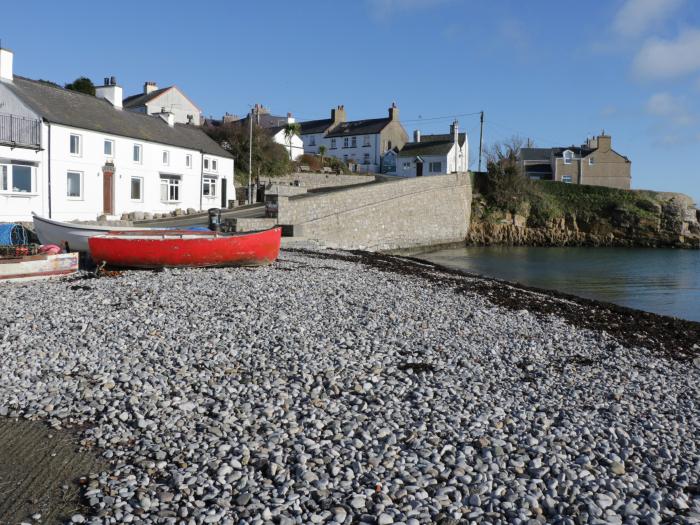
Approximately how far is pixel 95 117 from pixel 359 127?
1773 inches

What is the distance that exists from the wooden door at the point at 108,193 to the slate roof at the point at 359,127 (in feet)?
141

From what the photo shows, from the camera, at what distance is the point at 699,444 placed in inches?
231

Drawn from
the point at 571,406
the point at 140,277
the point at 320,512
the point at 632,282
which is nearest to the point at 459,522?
the point at 320,512

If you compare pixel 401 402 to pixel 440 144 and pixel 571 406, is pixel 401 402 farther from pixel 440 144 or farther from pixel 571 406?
pixel 440 144

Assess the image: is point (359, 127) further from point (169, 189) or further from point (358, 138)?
point (169, 189)

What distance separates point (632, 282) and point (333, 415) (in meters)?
24.2

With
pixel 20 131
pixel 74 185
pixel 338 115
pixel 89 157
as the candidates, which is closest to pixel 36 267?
pixel 20 131

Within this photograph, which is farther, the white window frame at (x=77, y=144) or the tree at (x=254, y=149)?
the tree at (x=254, y=149)

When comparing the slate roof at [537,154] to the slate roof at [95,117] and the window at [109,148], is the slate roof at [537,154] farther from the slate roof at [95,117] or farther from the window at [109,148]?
the window at [109,148]

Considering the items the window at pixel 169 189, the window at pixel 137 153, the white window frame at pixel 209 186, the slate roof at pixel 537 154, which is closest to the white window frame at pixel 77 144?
the window at pixel 137 153

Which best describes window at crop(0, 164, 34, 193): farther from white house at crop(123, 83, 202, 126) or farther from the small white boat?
white house at crop(123, 83, 202, 126)

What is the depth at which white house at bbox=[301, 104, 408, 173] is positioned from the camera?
69938 mm

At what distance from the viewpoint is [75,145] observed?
28.6 m

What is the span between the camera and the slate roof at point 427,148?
217ft
